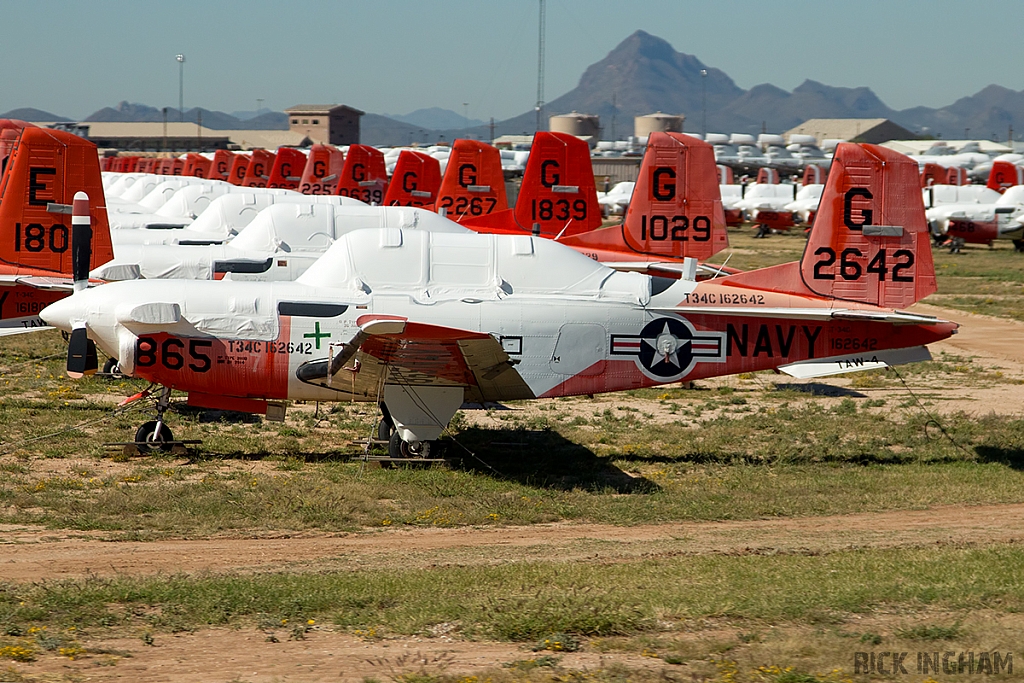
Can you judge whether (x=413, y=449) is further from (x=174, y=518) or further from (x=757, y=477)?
(x=757, y=477)

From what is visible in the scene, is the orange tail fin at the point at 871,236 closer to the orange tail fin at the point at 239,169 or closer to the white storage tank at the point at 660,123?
the orange tail fin at the point at 239,169

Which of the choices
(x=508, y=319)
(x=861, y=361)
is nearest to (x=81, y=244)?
(x=508, y=319)

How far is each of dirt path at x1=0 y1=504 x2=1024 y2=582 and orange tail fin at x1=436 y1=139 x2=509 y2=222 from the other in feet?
55.4

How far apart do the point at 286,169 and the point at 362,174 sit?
30.1 ft

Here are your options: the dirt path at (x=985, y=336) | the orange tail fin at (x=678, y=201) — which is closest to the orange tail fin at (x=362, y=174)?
the orange tail fin at (x=678, y=201)

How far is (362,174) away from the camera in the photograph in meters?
35.3

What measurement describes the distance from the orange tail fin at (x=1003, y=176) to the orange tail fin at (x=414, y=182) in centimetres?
3868

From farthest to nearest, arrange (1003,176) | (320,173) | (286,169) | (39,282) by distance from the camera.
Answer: (1003,176) < (286,169) < (320,173) < (39,282)

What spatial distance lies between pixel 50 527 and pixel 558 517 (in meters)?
4.83

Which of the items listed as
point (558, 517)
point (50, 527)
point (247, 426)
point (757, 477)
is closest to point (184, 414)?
point (247, 426)

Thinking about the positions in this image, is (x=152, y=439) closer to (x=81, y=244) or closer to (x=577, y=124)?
(x=81, y=244)

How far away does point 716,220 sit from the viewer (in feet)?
62.1

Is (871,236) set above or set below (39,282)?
above

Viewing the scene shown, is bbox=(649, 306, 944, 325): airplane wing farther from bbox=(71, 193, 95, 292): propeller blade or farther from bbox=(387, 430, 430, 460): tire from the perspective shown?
bbox=(71, 193, 95, 292): propeller blade
